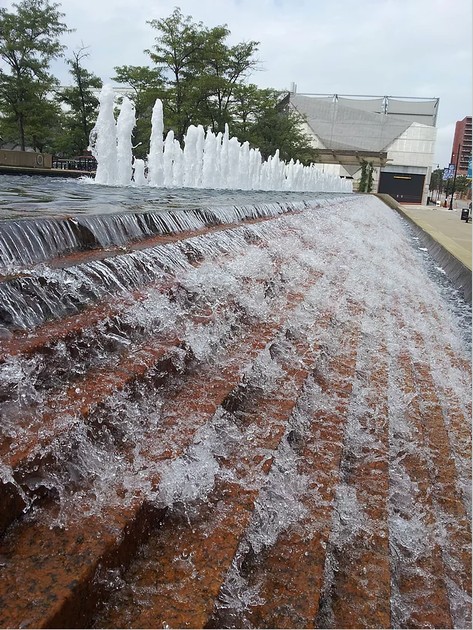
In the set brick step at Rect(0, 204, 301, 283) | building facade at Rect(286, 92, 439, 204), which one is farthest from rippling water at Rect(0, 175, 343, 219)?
building facade at Rect(286, 92, 439, 204)

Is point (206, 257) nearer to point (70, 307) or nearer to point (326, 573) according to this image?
point (70, 307)

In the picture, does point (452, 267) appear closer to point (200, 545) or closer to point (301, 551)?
point (301, 551)

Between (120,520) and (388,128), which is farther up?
(388,128)

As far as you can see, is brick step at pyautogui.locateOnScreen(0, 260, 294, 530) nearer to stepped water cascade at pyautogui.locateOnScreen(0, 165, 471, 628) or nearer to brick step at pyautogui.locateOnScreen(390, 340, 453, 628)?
stepped water cascade at pyautogui.locateOnScreen(0, 165, 471, 628)

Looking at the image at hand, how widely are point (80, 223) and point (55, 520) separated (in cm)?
197

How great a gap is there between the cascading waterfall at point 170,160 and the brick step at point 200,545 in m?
9.65

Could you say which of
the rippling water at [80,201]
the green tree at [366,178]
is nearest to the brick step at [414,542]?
the rippling water at [80,201]

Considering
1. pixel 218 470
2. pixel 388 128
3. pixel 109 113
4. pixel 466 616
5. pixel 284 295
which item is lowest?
pixel 466 616

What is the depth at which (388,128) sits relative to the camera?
68500 mm

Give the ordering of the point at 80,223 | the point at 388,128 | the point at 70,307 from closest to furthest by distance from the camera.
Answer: the point at 70,307
the point at 80,223
the point at 388,128

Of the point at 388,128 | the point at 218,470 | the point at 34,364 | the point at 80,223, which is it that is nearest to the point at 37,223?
the point at 80,223

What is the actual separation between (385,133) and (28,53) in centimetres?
5377

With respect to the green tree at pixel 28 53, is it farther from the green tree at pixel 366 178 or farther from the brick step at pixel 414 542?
the green tree at pixel 366 178

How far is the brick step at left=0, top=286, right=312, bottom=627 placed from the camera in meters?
1.20
